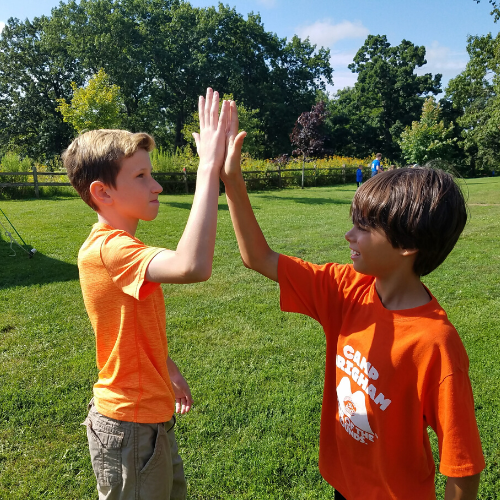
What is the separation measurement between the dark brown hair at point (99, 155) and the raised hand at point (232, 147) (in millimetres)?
391

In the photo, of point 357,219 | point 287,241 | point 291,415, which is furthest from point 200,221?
point 287,241

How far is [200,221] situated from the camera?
1.24 metres

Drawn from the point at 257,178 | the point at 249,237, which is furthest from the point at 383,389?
the point at 257,178

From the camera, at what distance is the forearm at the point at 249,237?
161cm

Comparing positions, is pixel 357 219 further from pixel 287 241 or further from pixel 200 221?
pixel 287 241

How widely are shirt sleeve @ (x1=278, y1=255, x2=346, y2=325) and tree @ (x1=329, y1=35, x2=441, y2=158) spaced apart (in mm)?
48502

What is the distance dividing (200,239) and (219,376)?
2798mm

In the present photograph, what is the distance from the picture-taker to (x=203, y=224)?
1.23 m

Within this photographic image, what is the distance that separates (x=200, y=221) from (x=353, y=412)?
0.87 meters

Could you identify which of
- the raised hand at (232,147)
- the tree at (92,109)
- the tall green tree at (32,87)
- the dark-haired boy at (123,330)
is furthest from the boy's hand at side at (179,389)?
the tall green tree at (32,87)

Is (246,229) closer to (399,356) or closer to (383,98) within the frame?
(399,356)

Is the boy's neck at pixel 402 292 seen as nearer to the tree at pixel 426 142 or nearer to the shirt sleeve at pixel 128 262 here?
the shirt sleeve at pixel 128 262

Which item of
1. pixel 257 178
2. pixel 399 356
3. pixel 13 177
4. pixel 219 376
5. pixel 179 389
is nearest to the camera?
pixel 399 356

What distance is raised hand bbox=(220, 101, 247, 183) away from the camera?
141 centimetres
